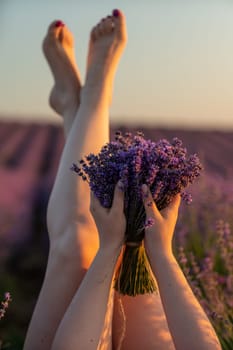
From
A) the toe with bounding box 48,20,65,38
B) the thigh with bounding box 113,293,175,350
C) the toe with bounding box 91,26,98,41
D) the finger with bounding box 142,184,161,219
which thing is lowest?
the thigh with bounding box 113,293,175,350

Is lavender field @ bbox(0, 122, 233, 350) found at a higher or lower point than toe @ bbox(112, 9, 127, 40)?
lower

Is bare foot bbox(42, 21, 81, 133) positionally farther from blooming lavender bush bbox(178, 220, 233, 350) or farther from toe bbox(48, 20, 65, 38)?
blooming lavender bush bbox(178, 220, 233, 350)

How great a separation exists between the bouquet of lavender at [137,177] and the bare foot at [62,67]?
41.9 inches

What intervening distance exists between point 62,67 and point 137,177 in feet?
4.75

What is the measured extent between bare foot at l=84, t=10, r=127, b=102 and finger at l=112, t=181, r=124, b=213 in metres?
0.94

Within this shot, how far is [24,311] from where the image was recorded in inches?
133

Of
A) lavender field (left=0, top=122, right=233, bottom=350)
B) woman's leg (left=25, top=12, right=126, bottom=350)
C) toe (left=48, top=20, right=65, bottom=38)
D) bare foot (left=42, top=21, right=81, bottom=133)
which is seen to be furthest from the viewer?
toe (left=48, top=20, right=65, bottom=38)

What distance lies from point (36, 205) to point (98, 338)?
2.67 m

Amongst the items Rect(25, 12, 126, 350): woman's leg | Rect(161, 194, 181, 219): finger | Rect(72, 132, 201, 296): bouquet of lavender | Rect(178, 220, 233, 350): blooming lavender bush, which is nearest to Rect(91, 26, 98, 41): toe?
Rect(25, 12, 126, 350): woman's leg

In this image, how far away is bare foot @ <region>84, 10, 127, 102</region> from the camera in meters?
2.52

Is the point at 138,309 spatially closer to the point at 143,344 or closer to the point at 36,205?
the point at 143,344

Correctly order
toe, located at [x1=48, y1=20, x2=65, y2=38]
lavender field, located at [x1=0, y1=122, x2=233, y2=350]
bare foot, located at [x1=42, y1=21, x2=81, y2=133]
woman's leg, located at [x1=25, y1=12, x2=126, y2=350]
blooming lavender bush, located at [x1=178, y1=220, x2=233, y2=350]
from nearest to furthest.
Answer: woman's leg, located at [x1=25, y1=12, x2=126, y2=350]
blooming lavender bush, located at [x1=178, y1=220, x2=233, y2=350]
lavender field, located at [x1=0, y1=122, x2=233, y2=350]
bare foot, located at [x1=42, y1=21, x2=81, y2=133]
toe, located at [x1=48, y1=20, x2=65, y2=38]

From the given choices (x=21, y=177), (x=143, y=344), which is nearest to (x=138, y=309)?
(x=143, y=344)

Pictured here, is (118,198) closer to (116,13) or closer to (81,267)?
(81,267)
